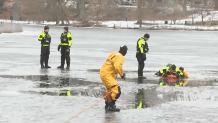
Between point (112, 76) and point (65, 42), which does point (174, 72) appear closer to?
point (65, 42)

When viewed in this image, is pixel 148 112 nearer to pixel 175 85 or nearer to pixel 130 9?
pixel 175 85

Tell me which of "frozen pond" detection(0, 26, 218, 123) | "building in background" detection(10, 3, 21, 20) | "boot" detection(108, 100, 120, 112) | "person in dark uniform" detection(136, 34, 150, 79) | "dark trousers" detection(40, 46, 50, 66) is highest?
"building in background" detection(10, 3, 21, 20)

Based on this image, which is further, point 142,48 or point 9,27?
point 9,27

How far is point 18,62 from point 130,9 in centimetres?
10216

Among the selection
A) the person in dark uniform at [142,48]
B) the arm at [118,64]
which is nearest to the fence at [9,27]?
the person in dark uniform at [142,48]

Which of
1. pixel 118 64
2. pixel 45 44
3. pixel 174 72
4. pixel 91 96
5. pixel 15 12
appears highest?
pixel 15 12

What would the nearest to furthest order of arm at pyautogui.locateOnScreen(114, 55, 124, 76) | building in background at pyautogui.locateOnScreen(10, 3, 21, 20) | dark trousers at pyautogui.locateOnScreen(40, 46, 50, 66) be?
arm at pyautogui.locateOnScreen(114, 55, 124, 76)
dark trousers at pyautogui.locateOnScreen(40, 46, 50, 66)
building in background at pyautogui.locateOnScreen(10, 3, 21, 20)

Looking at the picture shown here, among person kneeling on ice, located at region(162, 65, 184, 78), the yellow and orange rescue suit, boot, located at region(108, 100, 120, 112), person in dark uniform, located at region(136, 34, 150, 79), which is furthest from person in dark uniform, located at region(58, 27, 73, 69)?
boot, located at region(108, 100, 120, 112)

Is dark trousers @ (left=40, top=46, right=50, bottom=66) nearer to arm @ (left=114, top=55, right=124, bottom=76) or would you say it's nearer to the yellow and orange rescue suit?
the yellow and orange rescue suit

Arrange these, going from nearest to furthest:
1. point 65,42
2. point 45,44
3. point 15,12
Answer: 1. point 65,42
2. point 45,44
3. point 15,12

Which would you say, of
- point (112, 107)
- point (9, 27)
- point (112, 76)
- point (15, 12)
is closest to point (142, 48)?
point (112, 76)

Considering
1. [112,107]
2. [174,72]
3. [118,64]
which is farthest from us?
[174,72]

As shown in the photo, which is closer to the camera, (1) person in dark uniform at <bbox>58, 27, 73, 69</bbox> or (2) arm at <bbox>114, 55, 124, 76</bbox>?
(2) arm at <bbox>114, 55, 124, 76</bbox>

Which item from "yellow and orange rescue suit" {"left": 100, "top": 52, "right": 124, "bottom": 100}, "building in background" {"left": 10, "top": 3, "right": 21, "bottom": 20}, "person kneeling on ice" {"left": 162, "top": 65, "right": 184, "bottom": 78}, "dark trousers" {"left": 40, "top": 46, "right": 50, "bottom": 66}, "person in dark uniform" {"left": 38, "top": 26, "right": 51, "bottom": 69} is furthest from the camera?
"building in background" {"left": 10, "top": 3, "right": 21, "bottom": 20}
